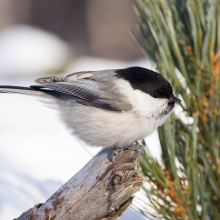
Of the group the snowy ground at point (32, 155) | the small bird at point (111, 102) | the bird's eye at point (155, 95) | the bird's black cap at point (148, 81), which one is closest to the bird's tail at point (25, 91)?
the small bird at point (111, 102)

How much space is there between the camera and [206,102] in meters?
1.51

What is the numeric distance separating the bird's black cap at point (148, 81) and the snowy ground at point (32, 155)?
29 cm

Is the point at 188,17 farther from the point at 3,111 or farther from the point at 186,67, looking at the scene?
the point at 3,111

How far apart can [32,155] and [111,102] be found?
0.66 m

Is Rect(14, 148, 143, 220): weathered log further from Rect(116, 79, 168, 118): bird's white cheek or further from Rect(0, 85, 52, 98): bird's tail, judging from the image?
Rect(0, 85, 52, 98): bird's tail

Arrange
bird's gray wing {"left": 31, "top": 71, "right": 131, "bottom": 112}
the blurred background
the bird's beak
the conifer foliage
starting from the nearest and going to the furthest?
the conifer foliage, the bird's beak, bird's gray wing {"left": 31, "top": 71, "right": 131, "bottom": 112}, the blurred background

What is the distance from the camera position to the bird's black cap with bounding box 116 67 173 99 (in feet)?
5.16

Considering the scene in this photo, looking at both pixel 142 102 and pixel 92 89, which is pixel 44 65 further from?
pixel 142 102

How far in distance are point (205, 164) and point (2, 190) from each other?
792 mm

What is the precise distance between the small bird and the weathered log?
14 cm

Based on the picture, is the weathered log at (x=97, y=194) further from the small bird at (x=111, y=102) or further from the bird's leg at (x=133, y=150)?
the small bird at (x=111, y=102)

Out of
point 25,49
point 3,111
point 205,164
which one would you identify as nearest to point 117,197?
point 205,164

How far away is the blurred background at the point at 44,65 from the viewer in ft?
6.17

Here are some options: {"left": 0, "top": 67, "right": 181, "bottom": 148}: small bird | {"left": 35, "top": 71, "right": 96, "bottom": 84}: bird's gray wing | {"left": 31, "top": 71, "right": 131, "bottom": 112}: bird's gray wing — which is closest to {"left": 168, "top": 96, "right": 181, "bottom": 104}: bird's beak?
{"left": 0, "top": 67, "right": 181, "bottom": 148}: small bird
